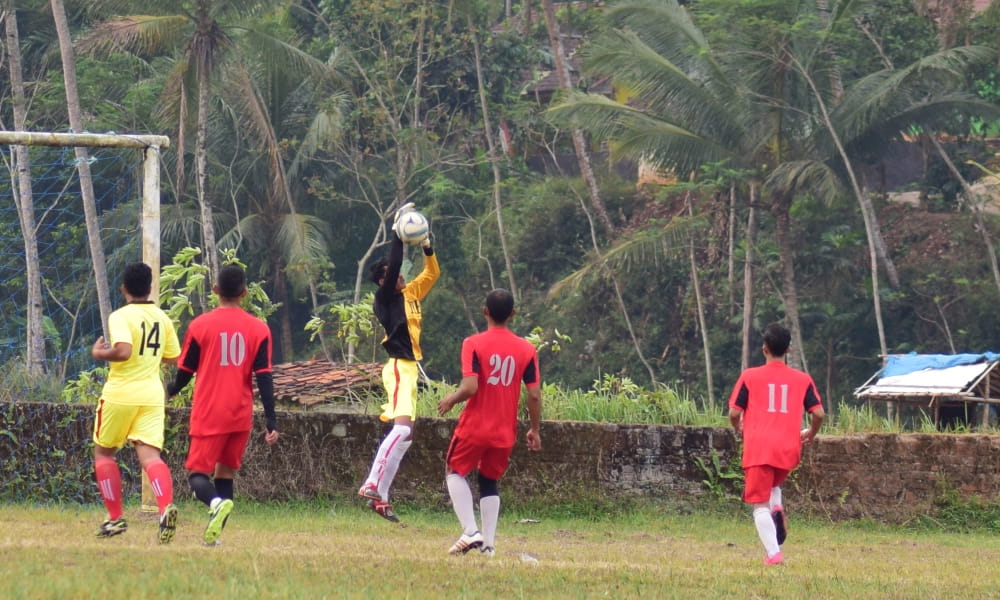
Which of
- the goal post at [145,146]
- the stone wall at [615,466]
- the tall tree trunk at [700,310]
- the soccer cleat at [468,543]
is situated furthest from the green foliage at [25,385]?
the tall tree trunk at [700,310]

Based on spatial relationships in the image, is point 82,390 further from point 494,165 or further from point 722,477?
point 494,165

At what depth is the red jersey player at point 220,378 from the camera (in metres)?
7.85

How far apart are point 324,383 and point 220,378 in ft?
18.4

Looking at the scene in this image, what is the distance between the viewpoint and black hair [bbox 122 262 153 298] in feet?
26.0

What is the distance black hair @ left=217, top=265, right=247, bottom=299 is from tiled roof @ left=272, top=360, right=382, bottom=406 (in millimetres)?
5126

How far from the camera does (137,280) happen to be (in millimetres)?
7922

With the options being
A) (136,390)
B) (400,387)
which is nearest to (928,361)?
(400,387)

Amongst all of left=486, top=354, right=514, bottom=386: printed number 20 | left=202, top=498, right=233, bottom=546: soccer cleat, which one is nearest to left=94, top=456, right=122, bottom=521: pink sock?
left=202, top=498, right=233, bottom=546: soccer cleat

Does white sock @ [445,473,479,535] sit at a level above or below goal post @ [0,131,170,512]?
below

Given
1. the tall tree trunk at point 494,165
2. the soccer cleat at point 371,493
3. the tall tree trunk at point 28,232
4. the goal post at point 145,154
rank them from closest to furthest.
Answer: the soccer cleat at point 371,493, the goal post at point 145,154, the tall tree trunk at point 28,232, the tall tree trunk at point 494,165

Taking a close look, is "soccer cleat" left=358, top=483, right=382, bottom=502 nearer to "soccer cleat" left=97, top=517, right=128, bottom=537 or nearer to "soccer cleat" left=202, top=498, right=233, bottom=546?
"soccer cleat" left=202, top=498, right=233, bottom=546

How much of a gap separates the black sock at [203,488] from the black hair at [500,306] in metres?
1.88

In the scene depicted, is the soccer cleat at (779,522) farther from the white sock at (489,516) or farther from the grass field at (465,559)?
the white sock at (489,516)

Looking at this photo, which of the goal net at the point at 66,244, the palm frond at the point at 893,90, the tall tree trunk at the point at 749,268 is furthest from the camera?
the tall tree trunk at the point at 749,268
